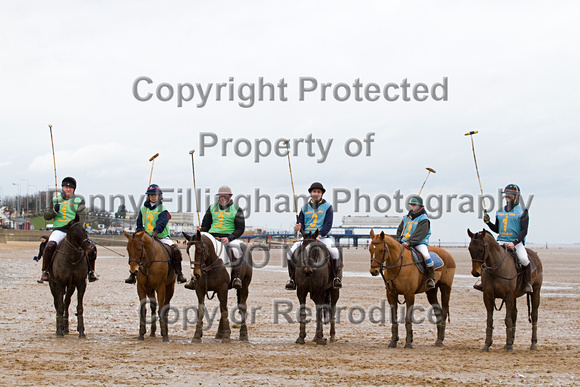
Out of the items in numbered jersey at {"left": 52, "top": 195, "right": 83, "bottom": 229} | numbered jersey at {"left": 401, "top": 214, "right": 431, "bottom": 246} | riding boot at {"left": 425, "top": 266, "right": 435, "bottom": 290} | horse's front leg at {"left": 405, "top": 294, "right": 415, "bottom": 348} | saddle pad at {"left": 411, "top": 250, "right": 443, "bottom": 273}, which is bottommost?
horse's front leg at {"left": 405, "top": 294, "right": 415, "bottom": 348}

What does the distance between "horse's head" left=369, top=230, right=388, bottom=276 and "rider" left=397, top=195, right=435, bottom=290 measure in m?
0.82

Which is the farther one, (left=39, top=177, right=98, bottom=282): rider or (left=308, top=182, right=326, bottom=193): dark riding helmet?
(left=308, top=182, right=326, bottom=193): dark riding helmet

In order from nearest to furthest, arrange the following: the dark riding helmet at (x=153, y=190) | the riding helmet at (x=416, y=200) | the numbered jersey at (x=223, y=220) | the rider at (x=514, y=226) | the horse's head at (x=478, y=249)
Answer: the horse's head at (x=478, y=249)
the rider at (x=514, y=226)
the dark riding helmet at (x=153, y=190)
the riding helmet at (x=416, y=200)
the numbered jersey at (x=223, y=220)

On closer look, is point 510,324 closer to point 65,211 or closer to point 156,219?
point 156,219

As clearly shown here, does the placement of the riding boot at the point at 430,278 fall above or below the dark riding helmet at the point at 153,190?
below

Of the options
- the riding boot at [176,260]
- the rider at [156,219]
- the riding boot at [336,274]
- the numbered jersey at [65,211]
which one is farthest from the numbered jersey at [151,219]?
the riding boot at [336,274]

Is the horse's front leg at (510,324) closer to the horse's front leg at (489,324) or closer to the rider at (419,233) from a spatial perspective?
the horse's front leg at (489,324)

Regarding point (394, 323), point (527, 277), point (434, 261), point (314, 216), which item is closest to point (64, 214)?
point (314, 216)

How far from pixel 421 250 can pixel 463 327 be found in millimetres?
3694

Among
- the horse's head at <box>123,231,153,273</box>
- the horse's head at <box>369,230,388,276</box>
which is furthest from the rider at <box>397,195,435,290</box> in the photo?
the horse's head at <box>123,231,153,273</box>

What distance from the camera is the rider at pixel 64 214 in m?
14.2

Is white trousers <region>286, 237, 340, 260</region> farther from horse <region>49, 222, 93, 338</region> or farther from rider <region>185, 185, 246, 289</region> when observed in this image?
horse <region>49, 222, 93, 338</region>

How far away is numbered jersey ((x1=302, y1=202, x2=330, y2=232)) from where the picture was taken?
47.9 ft

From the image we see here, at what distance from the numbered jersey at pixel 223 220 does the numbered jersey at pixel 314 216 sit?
1.53 metres
